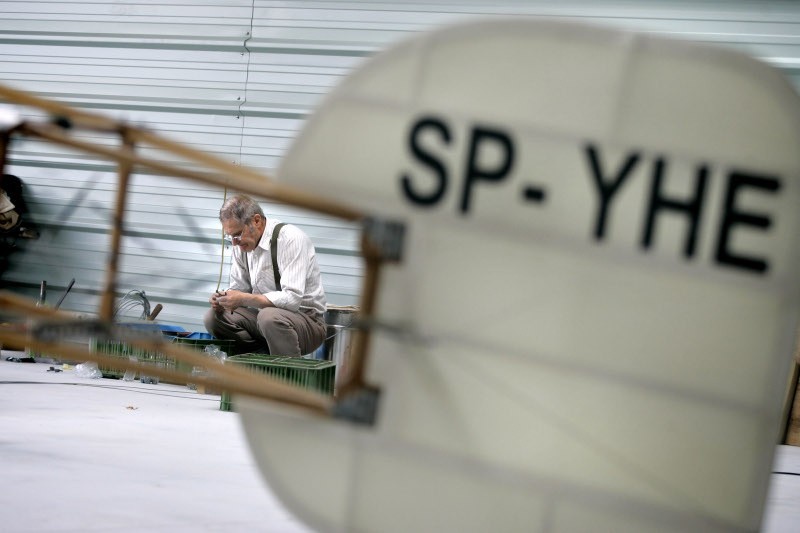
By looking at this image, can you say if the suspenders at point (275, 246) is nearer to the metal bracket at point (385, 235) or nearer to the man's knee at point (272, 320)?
the man's knee at point (272, 320)

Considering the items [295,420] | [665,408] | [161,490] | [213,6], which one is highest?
[213,6]

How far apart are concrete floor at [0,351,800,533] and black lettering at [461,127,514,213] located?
1.76 ft

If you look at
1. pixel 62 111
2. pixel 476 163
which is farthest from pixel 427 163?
pixel 62 111

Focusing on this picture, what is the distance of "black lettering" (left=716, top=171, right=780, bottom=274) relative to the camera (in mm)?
1355

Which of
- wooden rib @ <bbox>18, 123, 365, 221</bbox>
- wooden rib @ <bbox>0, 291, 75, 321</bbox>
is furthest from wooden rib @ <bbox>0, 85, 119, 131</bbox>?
wooden rib @ <bbox>0, 291, 75, 321</bbox>

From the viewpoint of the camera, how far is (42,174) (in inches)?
291

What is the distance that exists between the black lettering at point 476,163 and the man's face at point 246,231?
9.72 ft

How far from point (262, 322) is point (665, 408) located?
315 cm

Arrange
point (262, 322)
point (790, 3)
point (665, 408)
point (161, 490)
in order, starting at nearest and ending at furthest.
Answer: point (665, 408) → point (161, 490) → point (262, 322) → point (790, 3)

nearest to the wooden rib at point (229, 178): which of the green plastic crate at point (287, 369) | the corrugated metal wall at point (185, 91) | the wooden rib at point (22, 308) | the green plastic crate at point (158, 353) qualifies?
the wooden rib at point (22, 308)

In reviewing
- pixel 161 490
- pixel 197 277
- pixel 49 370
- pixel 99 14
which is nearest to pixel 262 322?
pixel 49 370

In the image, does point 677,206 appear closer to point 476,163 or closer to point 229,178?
point 476,163

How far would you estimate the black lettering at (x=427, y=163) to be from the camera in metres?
1.39

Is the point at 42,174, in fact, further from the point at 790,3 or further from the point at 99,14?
the point at 790,3
